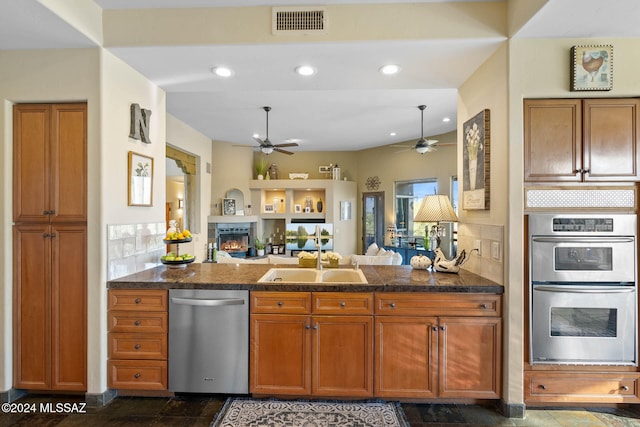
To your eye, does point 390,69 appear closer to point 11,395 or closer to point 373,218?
point 11,395

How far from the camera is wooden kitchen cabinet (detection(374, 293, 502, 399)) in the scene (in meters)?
2.34

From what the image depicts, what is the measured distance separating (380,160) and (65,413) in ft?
22.0

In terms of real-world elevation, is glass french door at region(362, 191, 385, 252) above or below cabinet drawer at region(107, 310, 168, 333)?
above

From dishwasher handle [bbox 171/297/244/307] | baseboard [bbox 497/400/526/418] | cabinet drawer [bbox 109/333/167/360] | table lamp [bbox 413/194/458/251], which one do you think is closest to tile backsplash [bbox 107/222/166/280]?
cabinet drawer [bbox 109/333/167/360]

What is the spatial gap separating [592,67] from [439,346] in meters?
2.28

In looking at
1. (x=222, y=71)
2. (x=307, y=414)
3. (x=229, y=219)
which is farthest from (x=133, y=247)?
(x=229, y=219)

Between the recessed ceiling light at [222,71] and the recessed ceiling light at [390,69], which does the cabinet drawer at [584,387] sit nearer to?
the recessed ceiling light at [390,69]

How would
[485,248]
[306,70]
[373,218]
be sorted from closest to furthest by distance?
[485,248] → [306,70] → [373,218]

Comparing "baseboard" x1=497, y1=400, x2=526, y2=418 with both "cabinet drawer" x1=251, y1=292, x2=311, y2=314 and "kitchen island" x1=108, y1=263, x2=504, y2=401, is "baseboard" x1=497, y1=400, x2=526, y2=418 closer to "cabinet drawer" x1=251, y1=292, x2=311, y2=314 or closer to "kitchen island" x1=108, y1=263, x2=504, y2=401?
"kitchen island" x1=108, y1=263, x2=504, y2=401

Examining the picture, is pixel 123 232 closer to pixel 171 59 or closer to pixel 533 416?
pixel 171 59

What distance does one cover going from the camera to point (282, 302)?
2408 mm

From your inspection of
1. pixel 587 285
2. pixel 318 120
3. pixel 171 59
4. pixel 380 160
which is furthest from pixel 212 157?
pixel 587 285

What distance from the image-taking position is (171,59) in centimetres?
256

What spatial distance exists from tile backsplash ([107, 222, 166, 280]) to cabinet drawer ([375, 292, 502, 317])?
2.09 metres
